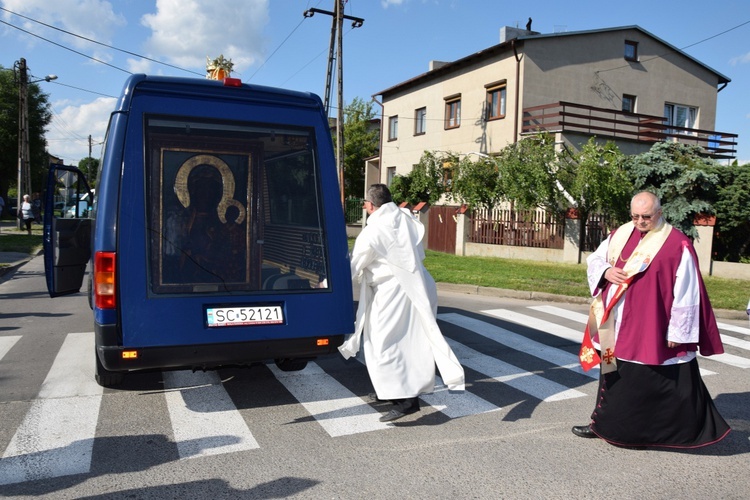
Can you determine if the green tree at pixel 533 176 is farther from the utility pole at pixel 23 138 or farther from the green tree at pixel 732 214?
the utility pole at pixel 23 138

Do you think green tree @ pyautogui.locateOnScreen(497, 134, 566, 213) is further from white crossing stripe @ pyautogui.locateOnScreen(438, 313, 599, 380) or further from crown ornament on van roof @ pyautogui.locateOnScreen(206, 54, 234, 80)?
crown ornament on van roof @ pyautogui.locateOnScreen(206, 54, 234, 80)

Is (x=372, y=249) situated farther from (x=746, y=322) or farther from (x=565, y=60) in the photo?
(x=565, y=60)

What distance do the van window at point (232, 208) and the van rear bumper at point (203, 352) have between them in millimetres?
412

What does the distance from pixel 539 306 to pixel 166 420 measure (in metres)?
7.91

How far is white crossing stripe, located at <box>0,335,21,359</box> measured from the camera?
22.8ft

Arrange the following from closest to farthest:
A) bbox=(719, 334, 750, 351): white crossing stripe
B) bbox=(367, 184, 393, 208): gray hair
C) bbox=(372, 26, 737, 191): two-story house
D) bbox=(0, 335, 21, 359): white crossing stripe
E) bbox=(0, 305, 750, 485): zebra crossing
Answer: bbox=(0, 305, 750, 485): zebra crossing → bbox=(367, 184, 393, 208): gray hair → bbox=(0, 335, 21, 359): white crossing stripe → bbox=(719, 334, 750, 351): white crossing stripe → bbox=(372, 26, 737, 191): two-story house

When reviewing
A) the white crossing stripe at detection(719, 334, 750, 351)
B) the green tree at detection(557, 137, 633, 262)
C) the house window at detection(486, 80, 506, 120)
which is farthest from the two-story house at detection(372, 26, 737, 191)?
the white crossing stripe at detection(719, 334, 750, 351)

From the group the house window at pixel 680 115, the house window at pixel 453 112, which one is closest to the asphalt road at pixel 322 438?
the house window at pixel 453 112

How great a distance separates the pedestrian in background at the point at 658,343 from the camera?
423 cm

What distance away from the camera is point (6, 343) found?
7.40m

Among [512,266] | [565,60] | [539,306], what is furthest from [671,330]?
[565,60]

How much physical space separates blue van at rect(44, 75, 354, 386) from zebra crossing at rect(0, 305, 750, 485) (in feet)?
1.47

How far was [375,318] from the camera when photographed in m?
4.95

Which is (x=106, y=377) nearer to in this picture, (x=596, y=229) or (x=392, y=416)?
(x=392, y=416)
